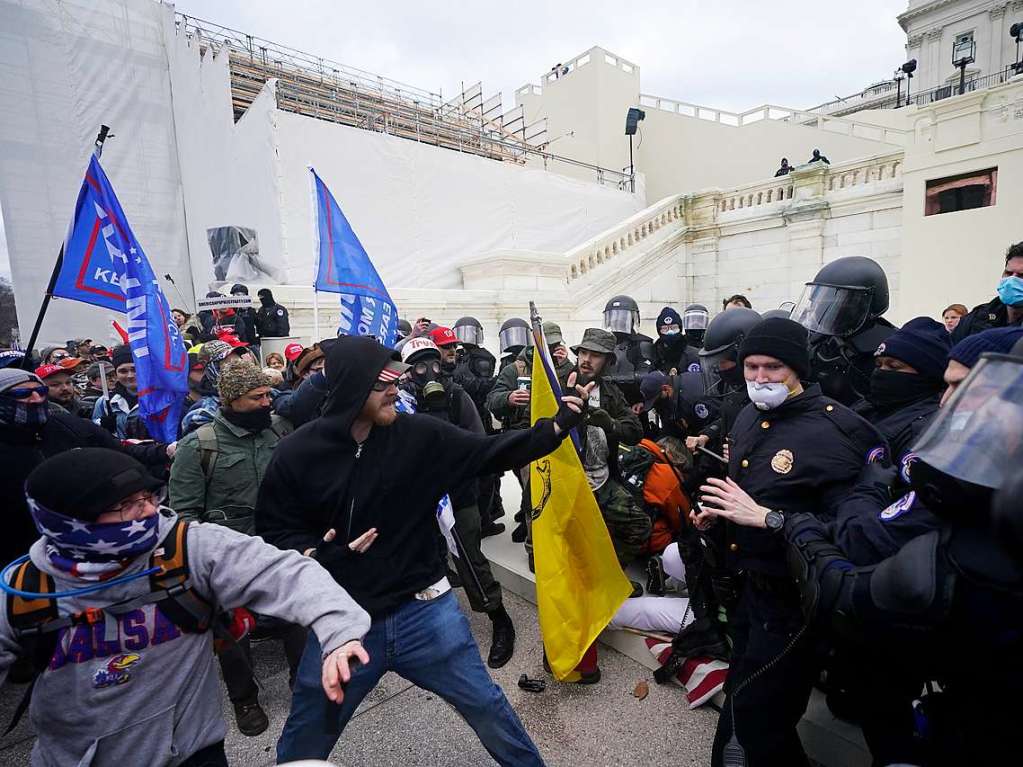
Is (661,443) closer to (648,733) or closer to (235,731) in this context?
(648,733)

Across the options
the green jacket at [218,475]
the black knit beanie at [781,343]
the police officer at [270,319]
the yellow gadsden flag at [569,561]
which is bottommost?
the yellow gadsden flag at [569,561]

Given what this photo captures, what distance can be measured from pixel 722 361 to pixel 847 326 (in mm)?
822

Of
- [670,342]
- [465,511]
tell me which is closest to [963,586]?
[465,511]

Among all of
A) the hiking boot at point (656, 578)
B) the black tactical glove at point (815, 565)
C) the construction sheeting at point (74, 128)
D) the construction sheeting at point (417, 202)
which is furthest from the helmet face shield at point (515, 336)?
the construction sheeting at point (74, 128)

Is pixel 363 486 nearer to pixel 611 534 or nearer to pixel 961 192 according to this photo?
pixel 611 534

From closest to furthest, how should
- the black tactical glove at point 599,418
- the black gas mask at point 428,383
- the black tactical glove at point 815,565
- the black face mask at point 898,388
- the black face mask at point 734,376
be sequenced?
1. the black tactical glove at point 815,565
2. the black face mask at point 898,388
3. the black tactical glove at point 599,418
4. the black face mask at point 734,376
5. the black gas mask at point 428,383

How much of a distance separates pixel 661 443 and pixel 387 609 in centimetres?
238

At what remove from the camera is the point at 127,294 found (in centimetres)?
439

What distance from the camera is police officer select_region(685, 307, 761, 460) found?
10.8ft

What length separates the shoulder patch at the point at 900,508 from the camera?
153 cm

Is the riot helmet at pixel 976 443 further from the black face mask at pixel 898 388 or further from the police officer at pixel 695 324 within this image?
the police officer at pixel 695 324

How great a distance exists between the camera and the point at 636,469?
362cm

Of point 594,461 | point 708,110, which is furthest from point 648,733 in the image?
point 708,110

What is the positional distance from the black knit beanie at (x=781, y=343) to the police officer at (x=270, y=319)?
27.4 feet
